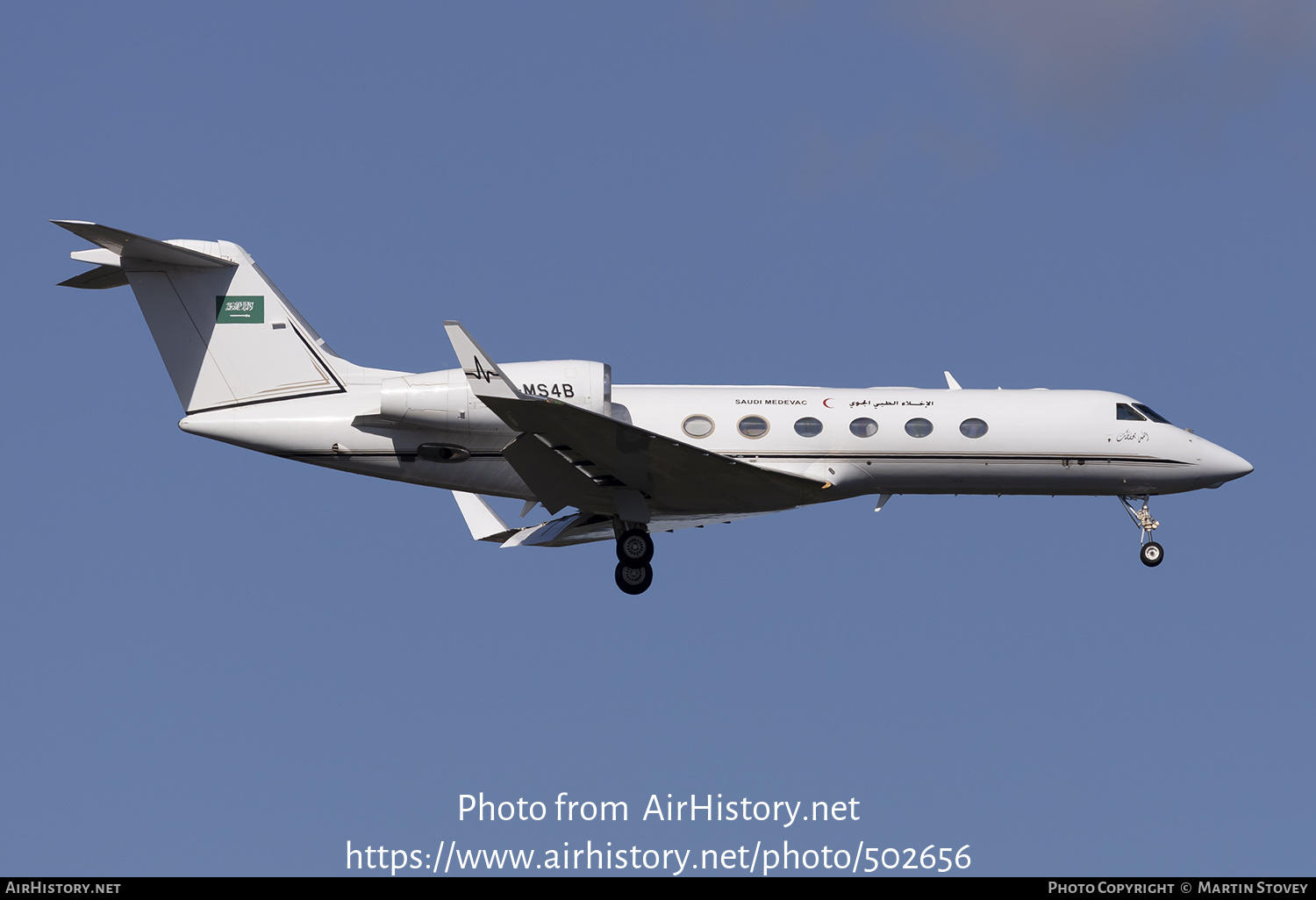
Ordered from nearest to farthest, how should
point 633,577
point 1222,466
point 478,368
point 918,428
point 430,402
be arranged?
1. point 478,368
2. point 430,402
3. point 633,577
4. point 918,428
5. point 1222,466

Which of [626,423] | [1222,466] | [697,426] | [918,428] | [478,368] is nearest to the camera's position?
[478,368]

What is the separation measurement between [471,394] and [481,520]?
4.25 m

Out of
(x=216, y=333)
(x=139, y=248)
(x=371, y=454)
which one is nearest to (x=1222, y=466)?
(x=371, y=454)

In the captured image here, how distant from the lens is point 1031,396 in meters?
23.8

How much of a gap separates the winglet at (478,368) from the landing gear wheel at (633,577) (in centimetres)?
375

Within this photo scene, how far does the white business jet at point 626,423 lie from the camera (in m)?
22.3

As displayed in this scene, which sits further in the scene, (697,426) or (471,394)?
(697,426)

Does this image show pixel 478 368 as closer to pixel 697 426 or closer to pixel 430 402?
pixel 430 402

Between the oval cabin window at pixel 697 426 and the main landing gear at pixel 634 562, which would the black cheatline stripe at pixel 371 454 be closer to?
the main landing gear at pixel 634 562

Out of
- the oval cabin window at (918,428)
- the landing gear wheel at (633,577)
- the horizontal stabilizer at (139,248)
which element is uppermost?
the horizontal stabilizer at (139,248)

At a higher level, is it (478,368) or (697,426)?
(697,426)

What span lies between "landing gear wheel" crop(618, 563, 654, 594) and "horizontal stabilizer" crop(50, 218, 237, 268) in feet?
24.2

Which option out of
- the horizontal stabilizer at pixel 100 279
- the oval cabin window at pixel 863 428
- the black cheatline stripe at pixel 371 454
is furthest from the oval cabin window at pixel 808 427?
the horizontal stabilizer at pixel 100 279

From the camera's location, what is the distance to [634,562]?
22656mm
